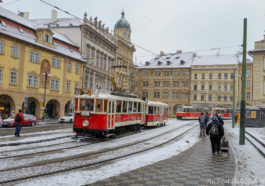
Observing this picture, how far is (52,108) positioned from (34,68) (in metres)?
8.70

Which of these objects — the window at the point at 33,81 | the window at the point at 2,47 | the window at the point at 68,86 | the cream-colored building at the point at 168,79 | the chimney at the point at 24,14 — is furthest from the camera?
the cream-colored building at the point at 168,79

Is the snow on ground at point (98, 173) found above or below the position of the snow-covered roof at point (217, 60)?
below

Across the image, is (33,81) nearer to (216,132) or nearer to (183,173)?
(216,132)

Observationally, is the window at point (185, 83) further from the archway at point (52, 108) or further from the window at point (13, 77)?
the window at point (13, 77)

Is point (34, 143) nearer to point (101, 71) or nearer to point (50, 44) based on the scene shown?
point (50, 44)

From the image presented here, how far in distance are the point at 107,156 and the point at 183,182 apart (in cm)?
437

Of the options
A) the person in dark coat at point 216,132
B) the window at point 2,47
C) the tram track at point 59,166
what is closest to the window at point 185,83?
the window at point 2,47

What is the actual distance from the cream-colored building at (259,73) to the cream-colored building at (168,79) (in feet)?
122

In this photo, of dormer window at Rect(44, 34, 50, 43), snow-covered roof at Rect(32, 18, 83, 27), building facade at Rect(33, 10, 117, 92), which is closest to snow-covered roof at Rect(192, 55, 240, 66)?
building facade at Rect(33, 10, 117, 92)

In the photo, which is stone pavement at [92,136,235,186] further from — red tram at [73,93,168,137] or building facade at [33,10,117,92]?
building facade at [33,10,117,92]

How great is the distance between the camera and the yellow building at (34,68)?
31.0 meters

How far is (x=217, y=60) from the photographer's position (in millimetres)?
72688

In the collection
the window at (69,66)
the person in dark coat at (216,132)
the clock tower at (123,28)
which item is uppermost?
the clock tower at (123,28)

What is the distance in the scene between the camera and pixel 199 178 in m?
7.31
